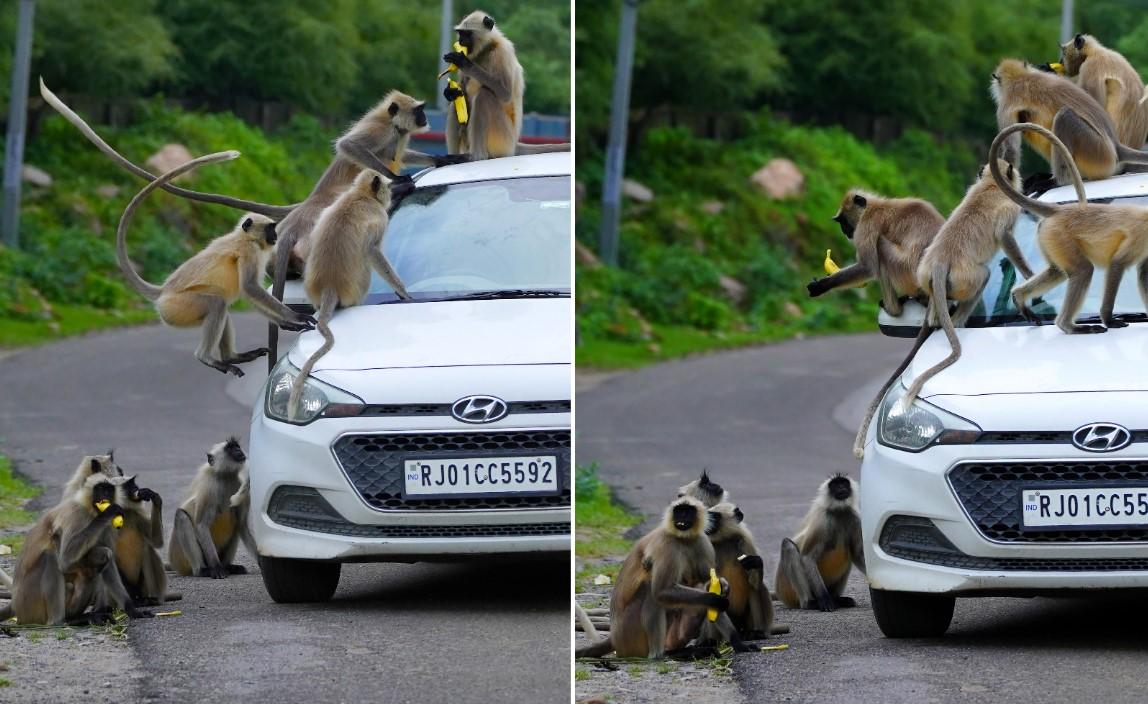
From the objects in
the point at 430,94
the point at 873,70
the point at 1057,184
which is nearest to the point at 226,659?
the point at 1057,184

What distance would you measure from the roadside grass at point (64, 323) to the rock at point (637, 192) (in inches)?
346

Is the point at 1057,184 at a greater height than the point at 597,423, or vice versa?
the point at 1057,184

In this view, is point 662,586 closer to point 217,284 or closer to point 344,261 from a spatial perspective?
point 344,261

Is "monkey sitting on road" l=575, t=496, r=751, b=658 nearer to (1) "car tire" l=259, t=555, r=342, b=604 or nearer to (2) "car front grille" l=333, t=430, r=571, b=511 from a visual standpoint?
(2) "car front grille" l=333, t=430, r=571, b=511

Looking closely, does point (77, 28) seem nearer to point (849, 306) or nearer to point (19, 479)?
point (849, 306)

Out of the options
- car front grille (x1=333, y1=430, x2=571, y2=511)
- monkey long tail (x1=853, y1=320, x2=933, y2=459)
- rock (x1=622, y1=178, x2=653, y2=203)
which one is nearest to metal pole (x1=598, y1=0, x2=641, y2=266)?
rock (x1=622, y1=178, x2=653, y2=203)

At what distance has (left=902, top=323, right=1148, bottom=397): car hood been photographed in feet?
19.5

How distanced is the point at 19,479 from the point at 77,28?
16.3 m

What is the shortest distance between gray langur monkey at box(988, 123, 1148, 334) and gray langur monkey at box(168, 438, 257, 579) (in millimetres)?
3571

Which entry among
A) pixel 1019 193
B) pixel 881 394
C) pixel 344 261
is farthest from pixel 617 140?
pixel 881 394

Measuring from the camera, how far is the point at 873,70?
36.1 meters

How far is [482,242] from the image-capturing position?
288 inches

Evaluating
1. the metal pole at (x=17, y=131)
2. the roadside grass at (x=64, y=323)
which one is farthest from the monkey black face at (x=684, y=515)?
the metal pole at (x=17, y=131)

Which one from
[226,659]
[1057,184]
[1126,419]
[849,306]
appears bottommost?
[849,306]
